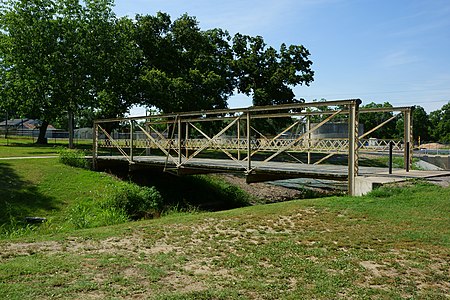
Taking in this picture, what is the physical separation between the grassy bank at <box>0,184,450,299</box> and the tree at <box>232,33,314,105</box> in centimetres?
3141

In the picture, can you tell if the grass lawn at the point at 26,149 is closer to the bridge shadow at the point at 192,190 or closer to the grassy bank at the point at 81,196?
the grassy bank at the point at 81,196

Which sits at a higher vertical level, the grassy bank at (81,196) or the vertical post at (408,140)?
the vertical post at (408,140)

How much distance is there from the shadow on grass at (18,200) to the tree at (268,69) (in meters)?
26.3

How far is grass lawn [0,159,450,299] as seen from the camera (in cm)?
521

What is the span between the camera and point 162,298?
16.2ft

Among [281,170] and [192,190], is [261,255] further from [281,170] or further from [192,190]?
[192,190]

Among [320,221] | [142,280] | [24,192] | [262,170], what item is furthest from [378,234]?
[24,192]

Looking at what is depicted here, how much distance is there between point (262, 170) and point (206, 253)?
7.89 metres

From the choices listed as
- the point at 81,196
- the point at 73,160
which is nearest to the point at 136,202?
the point at 81,196

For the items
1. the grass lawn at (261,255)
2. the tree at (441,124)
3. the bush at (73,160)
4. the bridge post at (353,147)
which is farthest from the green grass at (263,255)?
the tree at (441,124)

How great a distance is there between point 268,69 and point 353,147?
31.0 metres

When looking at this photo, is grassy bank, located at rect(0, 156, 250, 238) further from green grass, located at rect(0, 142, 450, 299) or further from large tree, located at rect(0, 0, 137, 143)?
large tree, located at rect(0, 0, 137, 143)

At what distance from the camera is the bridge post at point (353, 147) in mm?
12195

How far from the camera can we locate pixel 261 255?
6.67 metres
